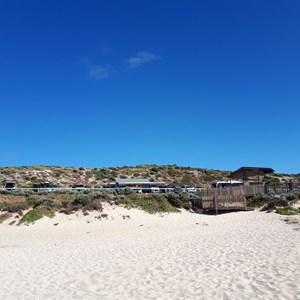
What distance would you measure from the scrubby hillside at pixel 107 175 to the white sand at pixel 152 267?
40588mm

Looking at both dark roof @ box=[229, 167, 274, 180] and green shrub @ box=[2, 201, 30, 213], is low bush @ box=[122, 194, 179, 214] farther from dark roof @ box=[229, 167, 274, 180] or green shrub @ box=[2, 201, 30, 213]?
dark roof @ box=[229, 167, 274, 180]

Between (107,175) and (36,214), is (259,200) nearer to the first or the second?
(36,214)

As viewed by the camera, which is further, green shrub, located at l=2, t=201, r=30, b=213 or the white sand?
green shrub, located at l=2, t=201, r=30, b=213

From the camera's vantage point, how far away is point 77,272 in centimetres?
1093

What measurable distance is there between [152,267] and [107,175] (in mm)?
56114

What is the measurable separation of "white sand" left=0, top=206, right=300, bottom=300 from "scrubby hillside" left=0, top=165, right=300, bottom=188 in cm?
4059

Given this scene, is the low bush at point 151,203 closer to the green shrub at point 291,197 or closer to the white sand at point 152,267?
the white sand at point 152,267

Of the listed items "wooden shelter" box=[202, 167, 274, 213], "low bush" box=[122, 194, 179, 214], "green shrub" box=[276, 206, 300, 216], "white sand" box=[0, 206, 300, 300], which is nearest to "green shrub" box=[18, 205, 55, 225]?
"white sand" box=[0, 206, 300, 300]

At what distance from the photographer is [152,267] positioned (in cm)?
1082

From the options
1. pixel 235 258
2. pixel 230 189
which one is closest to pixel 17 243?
pixel 235 258

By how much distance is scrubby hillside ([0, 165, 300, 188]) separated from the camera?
198 ft

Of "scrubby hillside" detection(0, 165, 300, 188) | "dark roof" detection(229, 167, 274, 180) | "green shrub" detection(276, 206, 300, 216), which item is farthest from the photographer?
"scrubby hillside" detection(0, 165, 300, 188)

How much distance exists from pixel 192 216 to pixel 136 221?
4.38 meters

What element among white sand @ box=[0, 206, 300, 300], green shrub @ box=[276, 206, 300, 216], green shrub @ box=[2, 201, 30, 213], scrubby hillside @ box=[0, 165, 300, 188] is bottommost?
white sand @ box=[0, 206, 300, 300]
